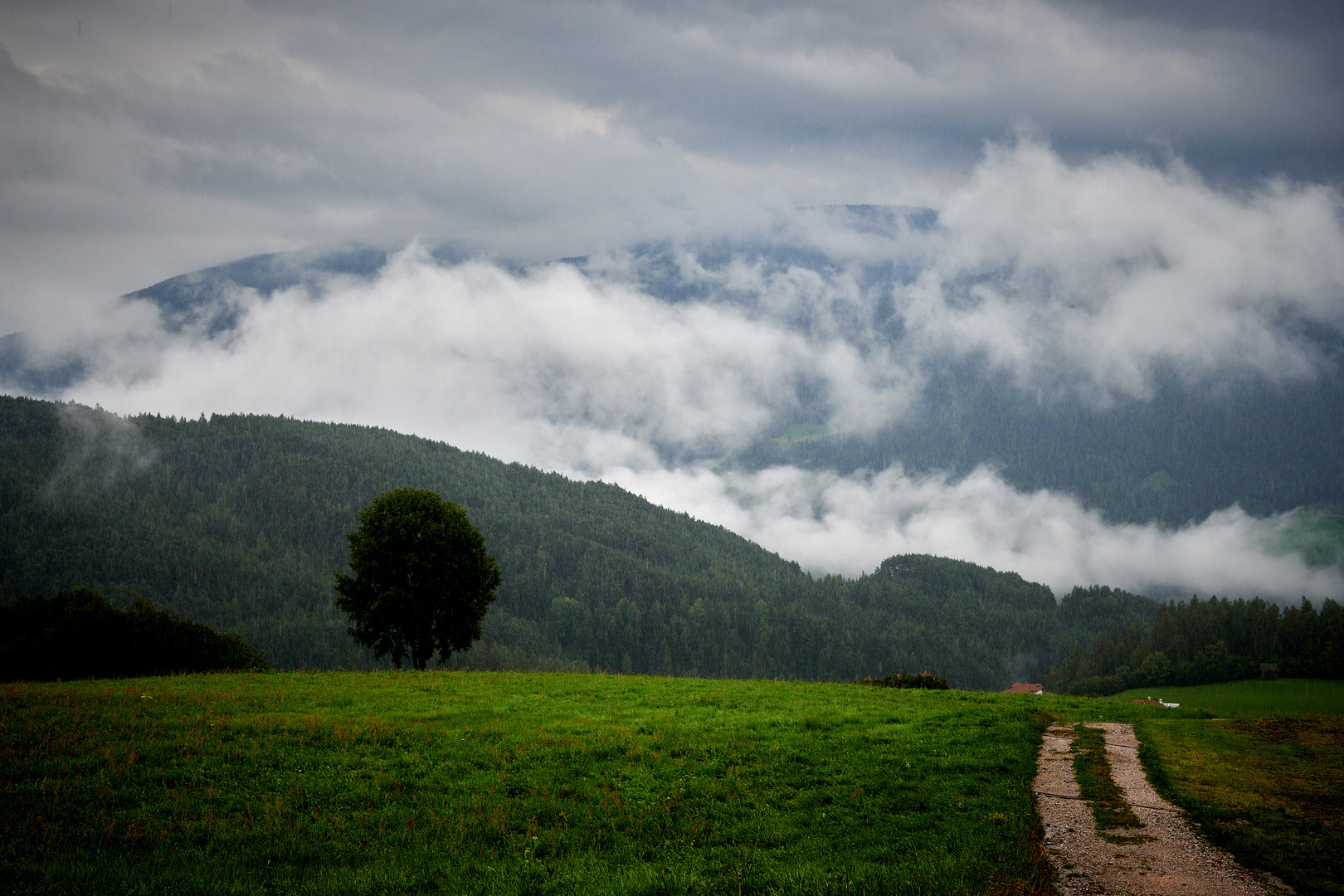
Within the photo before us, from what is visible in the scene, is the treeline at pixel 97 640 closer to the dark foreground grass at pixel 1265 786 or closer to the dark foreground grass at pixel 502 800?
the dark foreground grass at pixel 502 800

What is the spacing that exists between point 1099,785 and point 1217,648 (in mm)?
158301

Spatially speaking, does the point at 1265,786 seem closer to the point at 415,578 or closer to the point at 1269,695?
the point at 415,578

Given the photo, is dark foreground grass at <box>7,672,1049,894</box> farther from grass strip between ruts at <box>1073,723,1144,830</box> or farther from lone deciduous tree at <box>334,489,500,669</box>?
lone deciduous tree at <box>334,489,500,669</box>

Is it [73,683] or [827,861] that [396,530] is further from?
[827,861]

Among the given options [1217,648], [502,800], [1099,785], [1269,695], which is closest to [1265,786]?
[1099,785]

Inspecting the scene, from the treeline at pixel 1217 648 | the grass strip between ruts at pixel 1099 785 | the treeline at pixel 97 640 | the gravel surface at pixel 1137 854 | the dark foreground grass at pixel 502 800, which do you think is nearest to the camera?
the gravel surface at pixel 1137 854

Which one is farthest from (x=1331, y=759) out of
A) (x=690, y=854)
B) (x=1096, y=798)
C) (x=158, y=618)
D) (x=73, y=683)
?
(x=158, y=618)

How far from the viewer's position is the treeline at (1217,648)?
130000 millimetres

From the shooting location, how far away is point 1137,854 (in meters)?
13.3

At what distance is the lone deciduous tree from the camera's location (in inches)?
1866

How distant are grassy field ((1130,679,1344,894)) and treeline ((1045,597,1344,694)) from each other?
117 m

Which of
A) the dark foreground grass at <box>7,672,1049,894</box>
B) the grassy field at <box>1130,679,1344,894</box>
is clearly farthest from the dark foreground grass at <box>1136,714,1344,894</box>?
the dark foreground grass at <box>7,672,1049,894</box>

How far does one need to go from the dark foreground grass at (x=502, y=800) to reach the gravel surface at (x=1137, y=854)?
0.56 metres

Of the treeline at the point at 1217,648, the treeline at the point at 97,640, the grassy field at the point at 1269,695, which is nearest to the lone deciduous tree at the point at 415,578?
the treeline at the point at 97,640
